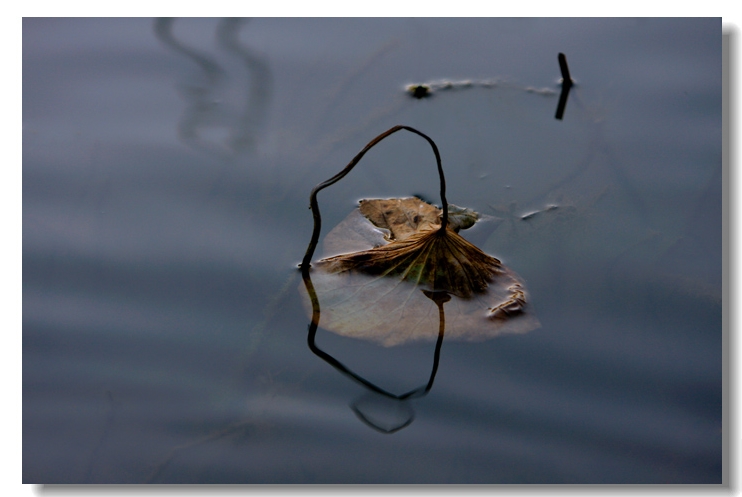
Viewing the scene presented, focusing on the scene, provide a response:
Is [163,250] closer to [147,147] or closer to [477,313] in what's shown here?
[147,147]

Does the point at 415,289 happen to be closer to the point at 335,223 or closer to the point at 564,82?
the point at 335,223

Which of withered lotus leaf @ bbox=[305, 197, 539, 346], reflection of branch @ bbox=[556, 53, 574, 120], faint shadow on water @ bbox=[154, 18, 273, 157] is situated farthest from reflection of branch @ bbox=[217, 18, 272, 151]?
reflection of branch @ bbox=[556, 53, 574, 120]

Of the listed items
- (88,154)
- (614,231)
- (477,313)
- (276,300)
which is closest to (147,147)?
(88,154)

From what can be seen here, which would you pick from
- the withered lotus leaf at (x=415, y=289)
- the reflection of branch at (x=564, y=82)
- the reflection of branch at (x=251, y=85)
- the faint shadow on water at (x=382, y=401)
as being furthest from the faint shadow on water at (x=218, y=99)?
the reflection of branch at (x=564, y=82)

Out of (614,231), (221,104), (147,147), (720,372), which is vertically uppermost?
(221,104)

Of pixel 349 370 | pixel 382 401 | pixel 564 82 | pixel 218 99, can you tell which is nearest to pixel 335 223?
pixel 349 370

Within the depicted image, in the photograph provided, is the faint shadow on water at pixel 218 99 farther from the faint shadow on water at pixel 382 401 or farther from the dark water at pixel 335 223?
the faint shadow on water at pixel 382 401
